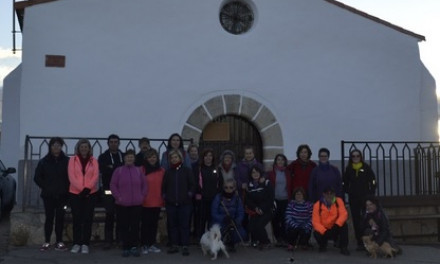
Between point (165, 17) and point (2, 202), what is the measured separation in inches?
190

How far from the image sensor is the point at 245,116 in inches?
397

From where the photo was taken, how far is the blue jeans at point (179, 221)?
717 centimetres

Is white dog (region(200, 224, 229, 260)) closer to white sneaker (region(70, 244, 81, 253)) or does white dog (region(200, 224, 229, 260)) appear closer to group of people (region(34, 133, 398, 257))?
group of people (region(34, 133, 398, 257))

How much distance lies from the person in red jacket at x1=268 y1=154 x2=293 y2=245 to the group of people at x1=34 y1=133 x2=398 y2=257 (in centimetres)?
1

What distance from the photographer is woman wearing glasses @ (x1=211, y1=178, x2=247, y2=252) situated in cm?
730

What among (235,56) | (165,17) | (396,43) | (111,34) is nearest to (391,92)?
(396,43)

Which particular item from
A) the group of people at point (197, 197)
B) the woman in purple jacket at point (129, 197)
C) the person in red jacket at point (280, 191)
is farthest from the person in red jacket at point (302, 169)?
the woman in purple jacket at point (129, 197)

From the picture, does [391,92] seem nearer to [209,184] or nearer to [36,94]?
[209,184]

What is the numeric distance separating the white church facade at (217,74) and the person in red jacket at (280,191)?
2.14 metres

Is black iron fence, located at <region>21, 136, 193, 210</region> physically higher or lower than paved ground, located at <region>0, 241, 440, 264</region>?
higher

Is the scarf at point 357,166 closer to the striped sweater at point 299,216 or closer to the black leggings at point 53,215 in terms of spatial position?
the striped sweater at point 299,216

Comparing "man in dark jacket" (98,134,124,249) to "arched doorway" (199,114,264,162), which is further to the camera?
"arched doorway" (199,114,264,162)

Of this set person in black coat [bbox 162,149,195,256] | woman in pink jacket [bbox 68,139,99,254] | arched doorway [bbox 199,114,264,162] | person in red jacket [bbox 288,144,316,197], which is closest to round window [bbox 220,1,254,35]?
arched doorway [bbox 199,114,264,162]

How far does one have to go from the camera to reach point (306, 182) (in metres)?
7.98
